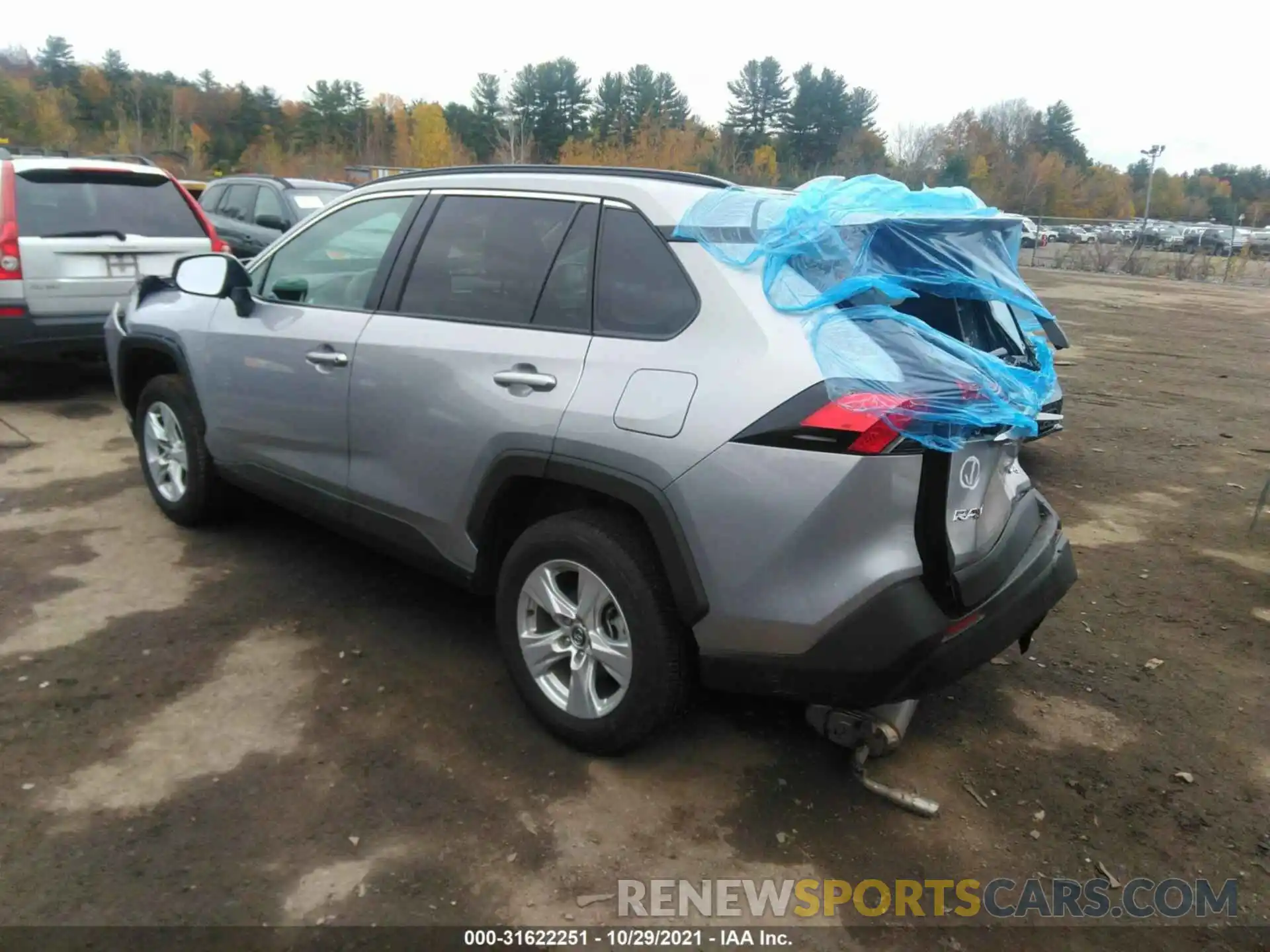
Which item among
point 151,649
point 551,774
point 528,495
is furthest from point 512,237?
point 151,649

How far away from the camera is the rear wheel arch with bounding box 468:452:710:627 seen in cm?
266

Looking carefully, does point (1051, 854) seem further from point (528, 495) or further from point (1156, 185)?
point (1156, 185)

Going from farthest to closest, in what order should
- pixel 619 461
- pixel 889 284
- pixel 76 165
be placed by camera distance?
pixel 76 165, pixel 619 461, pixel 889 284

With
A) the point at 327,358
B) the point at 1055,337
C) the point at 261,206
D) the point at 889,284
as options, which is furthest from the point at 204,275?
the point at 261,206

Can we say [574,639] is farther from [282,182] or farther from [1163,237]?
[1163,237]

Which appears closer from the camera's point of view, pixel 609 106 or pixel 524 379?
pixel 524 379

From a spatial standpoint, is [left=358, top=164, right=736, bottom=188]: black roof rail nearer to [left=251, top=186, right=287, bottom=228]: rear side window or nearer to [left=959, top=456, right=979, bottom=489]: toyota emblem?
[left=959, top=456, right=979, bottom=489]: toyota emblem

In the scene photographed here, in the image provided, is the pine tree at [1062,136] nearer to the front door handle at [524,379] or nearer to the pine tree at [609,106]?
the pine tree at [609,106]

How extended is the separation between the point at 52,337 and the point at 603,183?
551cm

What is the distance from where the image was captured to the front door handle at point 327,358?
143 inches

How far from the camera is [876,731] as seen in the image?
284 centimetres

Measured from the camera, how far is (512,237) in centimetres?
332

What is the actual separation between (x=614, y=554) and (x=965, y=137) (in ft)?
193

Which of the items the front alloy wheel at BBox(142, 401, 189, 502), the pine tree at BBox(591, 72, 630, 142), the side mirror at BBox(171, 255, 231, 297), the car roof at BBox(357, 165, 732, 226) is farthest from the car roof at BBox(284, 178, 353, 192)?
the pine tree at BBox(591, 72, 630, 142)
